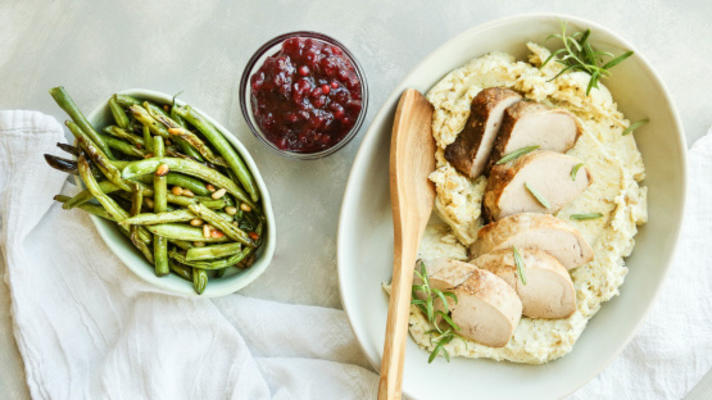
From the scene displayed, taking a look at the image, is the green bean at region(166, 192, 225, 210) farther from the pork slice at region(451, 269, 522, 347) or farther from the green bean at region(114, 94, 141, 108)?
the pork slice at region(451, 269, 522, 347)

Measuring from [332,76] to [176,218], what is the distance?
969 millimetres

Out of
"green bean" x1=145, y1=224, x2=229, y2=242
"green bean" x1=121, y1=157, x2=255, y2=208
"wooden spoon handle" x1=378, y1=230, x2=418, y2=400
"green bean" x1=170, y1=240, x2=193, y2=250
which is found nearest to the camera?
"wooden spoon handle" x1=378, y1=230, x2=418, y2=400

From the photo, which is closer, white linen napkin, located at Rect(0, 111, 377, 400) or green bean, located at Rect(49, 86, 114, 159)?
green bean, located at Rect(49, 86, 114, 159)

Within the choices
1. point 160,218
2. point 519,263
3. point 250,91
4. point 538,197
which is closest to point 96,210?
point 160,218

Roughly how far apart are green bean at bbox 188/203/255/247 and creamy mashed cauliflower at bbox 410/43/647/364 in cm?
88

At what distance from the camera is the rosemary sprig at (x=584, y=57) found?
2.48 meters

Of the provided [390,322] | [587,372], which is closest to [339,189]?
[390,322]

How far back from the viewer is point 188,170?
2.65 m

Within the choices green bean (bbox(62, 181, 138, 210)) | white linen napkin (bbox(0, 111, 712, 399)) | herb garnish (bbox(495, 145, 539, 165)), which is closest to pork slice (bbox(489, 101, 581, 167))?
herb garnish (bbox(495, 145, 539, 165))

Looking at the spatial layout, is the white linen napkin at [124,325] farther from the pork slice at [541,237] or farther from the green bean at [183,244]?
the pork slice at [541,237]

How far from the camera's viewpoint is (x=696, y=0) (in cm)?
298

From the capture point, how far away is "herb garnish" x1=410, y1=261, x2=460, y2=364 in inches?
99.3

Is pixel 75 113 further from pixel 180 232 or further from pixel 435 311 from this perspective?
pixel 435 311

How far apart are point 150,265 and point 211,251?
332mm
